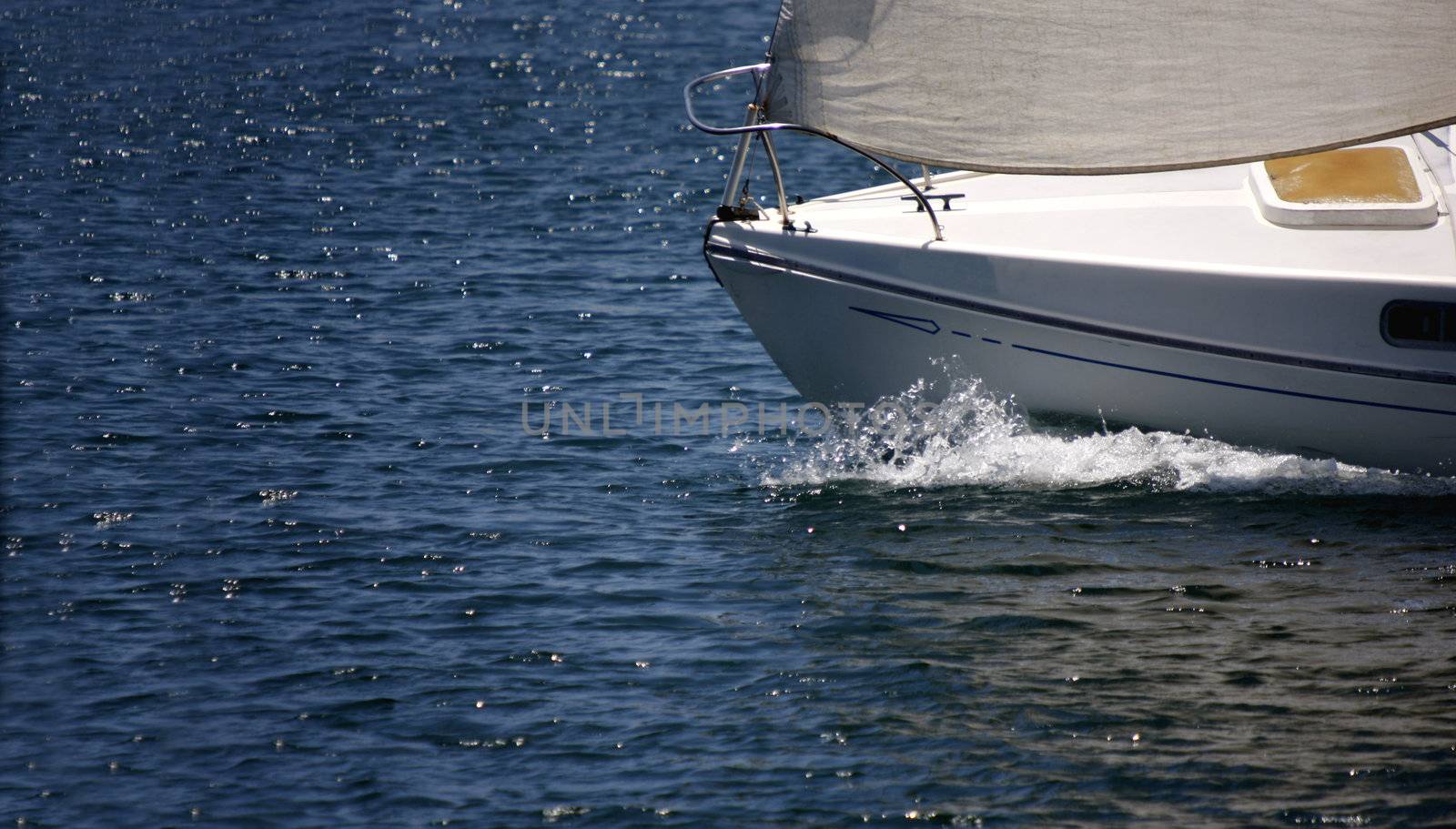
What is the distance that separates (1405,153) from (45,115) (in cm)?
1943

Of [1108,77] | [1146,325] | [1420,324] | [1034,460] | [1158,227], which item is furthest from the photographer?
[1034,460]

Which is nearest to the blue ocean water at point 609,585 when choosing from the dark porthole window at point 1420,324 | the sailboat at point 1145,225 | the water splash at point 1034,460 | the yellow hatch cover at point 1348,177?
the water splash at point 1034,460

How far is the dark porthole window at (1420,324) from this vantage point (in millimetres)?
9047

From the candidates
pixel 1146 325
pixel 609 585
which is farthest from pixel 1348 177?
pixel 609 585

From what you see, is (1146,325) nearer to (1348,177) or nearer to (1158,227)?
(1158,227)

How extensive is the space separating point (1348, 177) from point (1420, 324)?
1340mm

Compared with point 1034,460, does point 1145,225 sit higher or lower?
higher

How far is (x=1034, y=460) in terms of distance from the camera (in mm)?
10414

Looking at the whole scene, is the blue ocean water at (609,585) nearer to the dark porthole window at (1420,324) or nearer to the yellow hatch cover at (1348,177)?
the dark porthole window at (1420,324)

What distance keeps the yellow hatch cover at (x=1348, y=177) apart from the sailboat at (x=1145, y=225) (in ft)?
0.06

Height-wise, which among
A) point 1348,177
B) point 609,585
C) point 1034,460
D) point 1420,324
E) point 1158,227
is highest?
point 1348,177

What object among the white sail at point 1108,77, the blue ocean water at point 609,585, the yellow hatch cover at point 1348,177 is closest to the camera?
the blue ocean water at point 609,585

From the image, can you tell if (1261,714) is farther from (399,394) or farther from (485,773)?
(399,394)

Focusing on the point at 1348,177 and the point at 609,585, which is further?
the point at 1348,177
